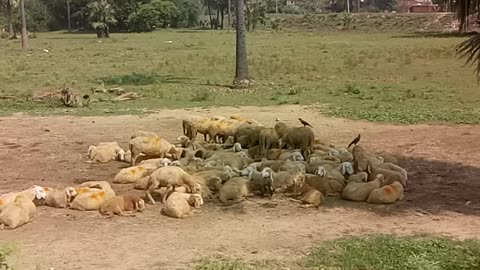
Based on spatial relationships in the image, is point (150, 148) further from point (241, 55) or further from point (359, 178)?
point (241, 55)

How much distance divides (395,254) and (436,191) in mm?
2556

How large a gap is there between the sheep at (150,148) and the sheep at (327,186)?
7.93 feet

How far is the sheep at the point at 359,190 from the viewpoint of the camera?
7.83 meters

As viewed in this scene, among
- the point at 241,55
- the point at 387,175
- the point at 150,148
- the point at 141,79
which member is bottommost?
the point at 387,175

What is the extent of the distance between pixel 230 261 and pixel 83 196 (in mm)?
2494

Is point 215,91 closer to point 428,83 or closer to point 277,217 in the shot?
point 428,83

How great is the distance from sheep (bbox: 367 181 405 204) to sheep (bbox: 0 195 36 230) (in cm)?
380

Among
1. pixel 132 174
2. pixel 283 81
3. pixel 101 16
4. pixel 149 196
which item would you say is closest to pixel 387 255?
pixel 149 196

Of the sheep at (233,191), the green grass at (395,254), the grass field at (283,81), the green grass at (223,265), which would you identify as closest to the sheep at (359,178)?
the sheep at (233,191)

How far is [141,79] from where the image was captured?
75.0 feet

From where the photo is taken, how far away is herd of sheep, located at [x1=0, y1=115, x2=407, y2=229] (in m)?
7.55

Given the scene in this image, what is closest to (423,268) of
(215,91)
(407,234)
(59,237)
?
(407,234)

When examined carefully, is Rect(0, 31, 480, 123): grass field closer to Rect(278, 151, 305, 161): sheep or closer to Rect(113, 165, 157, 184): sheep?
Rect(278, 151, 305, 161): sheep

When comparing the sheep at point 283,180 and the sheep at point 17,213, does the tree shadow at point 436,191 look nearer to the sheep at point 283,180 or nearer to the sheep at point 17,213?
the sheep at point 283,180
